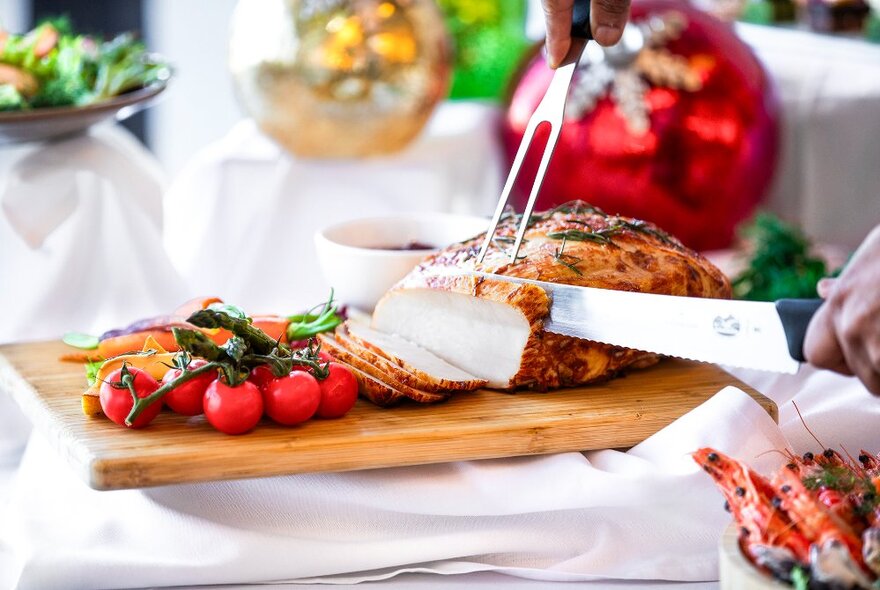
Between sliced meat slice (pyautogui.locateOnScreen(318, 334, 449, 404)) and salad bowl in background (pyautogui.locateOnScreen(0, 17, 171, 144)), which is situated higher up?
salad bowl in background (pyautogui.locateOnScreen(0, 17, 171, 144))

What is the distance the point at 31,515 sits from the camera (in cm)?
182

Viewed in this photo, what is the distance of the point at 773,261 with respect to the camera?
2885mm

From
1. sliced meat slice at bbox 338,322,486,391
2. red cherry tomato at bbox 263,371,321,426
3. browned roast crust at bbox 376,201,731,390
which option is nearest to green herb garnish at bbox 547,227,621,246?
browned roast crust at bbox 376,201,731,390

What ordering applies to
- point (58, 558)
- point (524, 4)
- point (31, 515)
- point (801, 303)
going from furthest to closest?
point (524, 4) < point (31, 515) < point (58, 558) < point (801, 303)

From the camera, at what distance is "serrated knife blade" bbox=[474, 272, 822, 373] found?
1.56 meters

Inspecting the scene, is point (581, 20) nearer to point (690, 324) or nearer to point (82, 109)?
point (690, 324)

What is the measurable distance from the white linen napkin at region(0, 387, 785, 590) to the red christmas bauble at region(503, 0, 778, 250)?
4.94ft

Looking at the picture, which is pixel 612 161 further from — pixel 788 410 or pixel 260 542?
pixel 260 542

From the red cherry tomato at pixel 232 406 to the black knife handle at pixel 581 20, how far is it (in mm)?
923

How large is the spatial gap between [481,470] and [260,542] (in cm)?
35

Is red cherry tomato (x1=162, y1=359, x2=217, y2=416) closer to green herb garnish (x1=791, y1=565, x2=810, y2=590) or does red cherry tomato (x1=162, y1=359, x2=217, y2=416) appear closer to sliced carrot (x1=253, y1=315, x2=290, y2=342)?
sliced carrot (x1=253, y1=315, x2=290, y2=342)

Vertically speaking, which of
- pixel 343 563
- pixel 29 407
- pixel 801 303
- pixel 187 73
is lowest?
pixel 187 73

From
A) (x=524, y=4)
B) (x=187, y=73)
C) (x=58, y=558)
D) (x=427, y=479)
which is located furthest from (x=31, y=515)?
(x=187, y=73)

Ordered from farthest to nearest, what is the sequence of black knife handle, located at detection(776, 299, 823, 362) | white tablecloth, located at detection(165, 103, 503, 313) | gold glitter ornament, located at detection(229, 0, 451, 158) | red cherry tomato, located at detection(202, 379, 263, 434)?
white tablecloth, located at detection(165, 103, 503, 313), gold glitter ornament, located at detection(229, 0, 451, 158), red cherry tomato, located at detection(202, 379, 263, 434), black knife handle, located at detection(776, 299, 823, 362)
